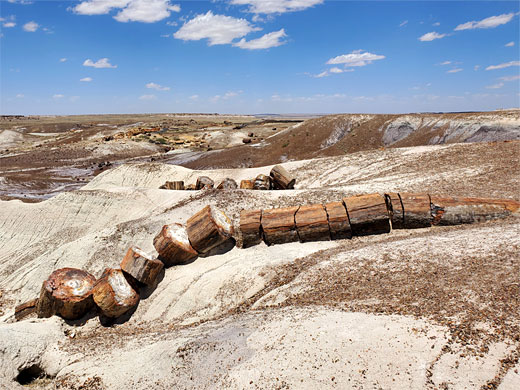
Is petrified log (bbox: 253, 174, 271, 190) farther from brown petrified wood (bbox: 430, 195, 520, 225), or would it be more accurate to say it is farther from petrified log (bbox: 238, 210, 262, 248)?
brown petrified wood (bbox: 430, 195, 520, 225)

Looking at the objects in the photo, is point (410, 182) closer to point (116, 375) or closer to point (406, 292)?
point (406, 292)

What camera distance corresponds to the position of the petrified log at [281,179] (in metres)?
15.7

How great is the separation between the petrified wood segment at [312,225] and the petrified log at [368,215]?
68cm

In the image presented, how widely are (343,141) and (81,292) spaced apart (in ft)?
103

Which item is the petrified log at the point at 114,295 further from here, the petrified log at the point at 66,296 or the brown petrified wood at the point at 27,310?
the brown petrified wood at the point at 27,310

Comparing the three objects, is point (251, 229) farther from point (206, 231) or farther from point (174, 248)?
point (174, 248)

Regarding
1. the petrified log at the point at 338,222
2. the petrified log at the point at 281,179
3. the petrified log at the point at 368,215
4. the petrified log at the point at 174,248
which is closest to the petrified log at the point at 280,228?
the petrified log at the point at 338,222

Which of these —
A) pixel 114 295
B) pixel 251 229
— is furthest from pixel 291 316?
pixel 114 295

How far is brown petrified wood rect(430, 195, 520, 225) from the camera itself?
9156 millimetres

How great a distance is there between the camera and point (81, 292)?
28.1 ft

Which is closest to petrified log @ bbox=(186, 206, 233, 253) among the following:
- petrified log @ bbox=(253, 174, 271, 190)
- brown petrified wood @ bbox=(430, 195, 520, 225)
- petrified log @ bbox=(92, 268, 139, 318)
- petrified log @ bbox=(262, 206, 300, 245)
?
petrified log @ bbox=(262, 206, 300, 245)

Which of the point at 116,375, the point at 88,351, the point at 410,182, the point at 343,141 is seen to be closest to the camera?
the point at 116,375

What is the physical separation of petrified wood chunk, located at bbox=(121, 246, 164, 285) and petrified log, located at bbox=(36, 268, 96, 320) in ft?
3.36

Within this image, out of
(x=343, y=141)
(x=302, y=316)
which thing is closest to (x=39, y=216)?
(x=302, y=316)
